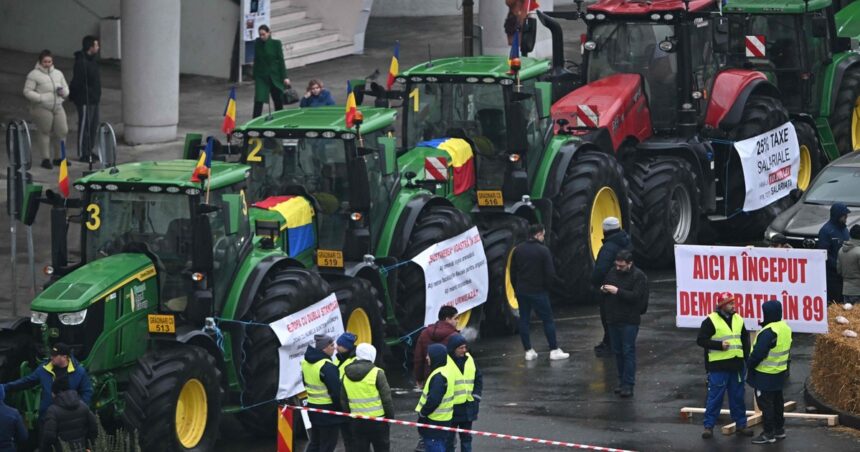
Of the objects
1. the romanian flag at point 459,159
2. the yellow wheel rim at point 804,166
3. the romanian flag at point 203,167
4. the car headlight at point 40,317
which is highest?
the romanian flag at point 203,167

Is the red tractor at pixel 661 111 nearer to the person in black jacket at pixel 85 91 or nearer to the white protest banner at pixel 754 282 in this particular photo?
the white protest banner at pixel 754 282

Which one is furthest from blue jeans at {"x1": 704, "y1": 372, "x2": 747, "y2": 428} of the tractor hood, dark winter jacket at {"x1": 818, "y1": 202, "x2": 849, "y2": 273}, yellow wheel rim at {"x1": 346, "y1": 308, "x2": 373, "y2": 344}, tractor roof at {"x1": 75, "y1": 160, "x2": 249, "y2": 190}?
the tractor hood

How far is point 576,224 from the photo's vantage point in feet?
68.4

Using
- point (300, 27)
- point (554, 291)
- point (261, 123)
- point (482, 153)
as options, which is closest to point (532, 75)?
point (482, 153)

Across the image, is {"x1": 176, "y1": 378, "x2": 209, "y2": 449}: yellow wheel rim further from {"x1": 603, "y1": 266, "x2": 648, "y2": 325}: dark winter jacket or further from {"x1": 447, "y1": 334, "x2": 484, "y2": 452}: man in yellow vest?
{"x1": 603, "y1": 266, "x2": 648, "y2": 325}: dark winter jacket

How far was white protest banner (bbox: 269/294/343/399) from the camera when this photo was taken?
642 inches

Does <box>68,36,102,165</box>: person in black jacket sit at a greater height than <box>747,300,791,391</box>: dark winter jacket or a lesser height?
greater

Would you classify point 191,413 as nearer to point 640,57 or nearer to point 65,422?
point 65,422

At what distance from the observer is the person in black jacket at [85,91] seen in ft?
84.0

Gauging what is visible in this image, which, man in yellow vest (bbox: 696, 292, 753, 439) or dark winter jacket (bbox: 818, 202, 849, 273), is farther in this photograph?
dark winter jacket (bbox: 818, 202, 849, 273)

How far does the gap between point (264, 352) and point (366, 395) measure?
1767 millimetres

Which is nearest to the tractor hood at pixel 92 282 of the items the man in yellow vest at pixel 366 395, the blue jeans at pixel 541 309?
the man in yellow vest at pixel 366 395

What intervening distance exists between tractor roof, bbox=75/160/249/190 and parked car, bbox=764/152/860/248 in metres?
6.88

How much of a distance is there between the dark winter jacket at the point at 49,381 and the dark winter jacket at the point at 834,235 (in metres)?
8.11
